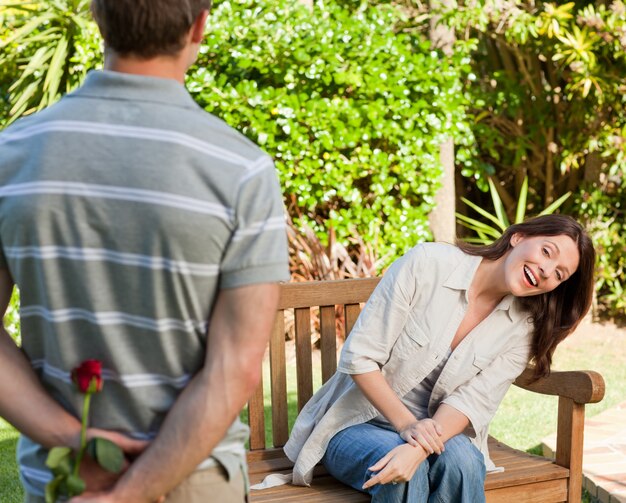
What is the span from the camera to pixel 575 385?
310 centimetres

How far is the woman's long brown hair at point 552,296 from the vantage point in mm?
3041

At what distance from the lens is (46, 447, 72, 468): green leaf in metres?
1.38

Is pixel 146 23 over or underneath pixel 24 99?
over

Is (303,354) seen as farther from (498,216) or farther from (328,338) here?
(498,216)

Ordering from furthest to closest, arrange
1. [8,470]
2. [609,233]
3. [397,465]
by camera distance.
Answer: [609,233], [8,470], [397,465]

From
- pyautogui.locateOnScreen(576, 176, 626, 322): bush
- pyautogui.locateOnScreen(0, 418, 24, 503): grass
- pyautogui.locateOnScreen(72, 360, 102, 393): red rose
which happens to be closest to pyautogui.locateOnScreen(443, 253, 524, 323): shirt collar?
pyautogui.locateOnScreen(72, 360, 102, 393): red rose

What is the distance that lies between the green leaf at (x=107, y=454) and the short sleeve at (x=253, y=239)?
11.6 inches

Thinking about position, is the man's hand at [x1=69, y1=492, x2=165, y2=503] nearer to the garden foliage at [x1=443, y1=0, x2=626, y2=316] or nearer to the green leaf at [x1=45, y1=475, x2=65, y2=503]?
the green leaf at [x1=45, y1=475, x2=65, y2=503]

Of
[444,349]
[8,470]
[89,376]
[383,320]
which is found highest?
[89,376]

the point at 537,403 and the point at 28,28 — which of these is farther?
the point at 28,28

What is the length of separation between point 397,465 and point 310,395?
808 millimetres

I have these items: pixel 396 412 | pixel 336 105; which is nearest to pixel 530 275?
pixel 396 412

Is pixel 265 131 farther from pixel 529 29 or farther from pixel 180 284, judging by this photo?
pixel 180 284

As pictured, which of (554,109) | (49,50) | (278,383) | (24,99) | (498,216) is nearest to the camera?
(278,383)
